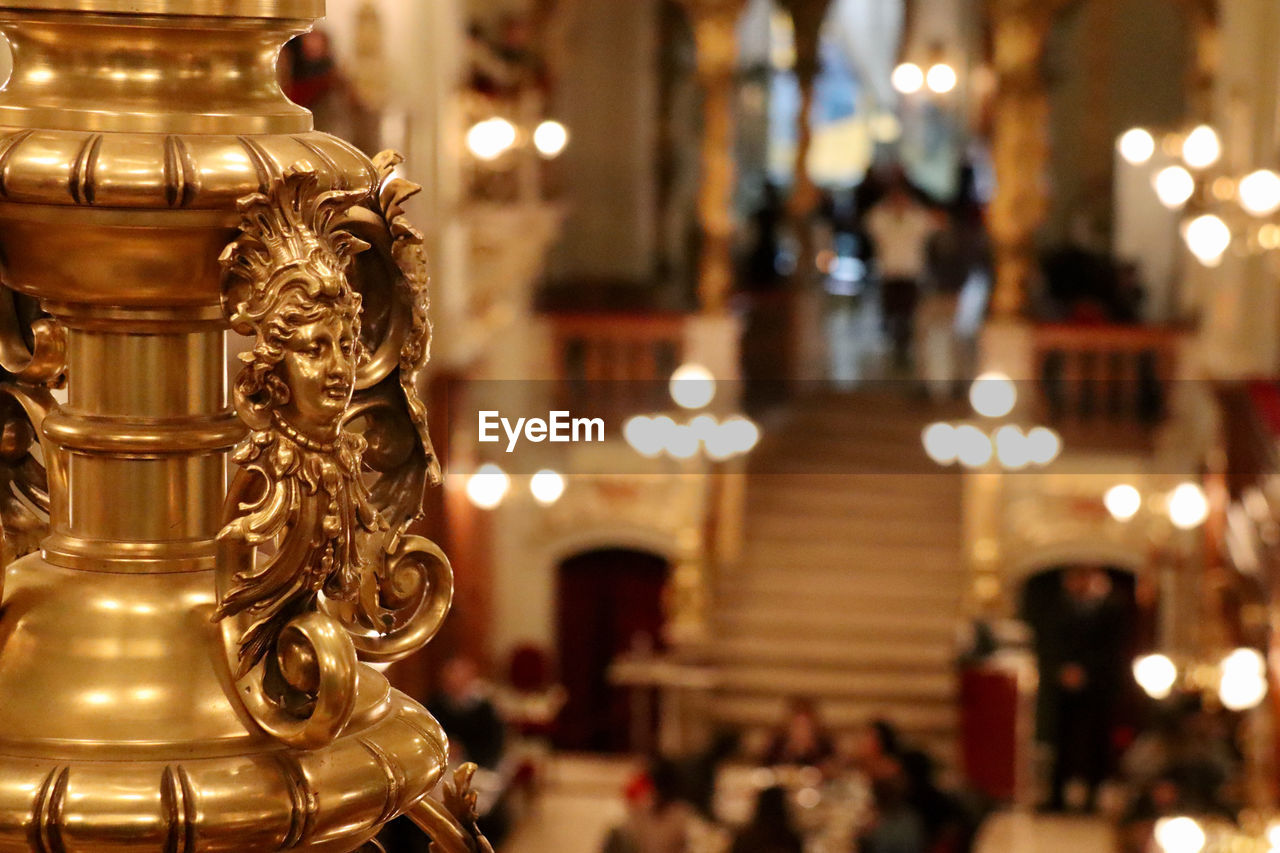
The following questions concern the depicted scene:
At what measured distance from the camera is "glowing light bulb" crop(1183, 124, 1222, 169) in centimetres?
1371

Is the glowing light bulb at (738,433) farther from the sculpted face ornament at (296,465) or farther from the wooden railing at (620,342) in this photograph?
the sculpted face ornament at (296,465)

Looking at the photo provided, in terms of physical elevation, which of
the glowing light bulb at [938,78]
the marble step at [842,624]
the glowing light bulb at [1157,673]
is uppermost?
the glowing light bulb at [938,78]

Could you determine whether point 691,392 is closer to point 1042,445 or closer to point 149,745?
point 1042,445

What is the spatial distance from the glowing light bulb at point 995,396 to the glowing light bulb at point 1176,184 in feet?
5.81

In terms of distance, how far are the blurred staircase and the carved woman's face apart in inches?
558

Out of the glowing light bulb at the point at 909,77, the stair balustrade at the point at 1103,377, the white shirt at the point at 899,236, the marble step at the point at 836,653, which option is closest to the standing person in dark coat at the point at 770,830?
the marble step at the point at 836,653

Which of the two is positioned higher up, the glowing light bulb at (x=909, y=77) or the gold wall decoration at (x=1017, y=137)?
the glowing light bulb at (x=909, y=77)

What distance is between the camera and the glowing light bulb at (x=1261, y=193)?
9.87 m

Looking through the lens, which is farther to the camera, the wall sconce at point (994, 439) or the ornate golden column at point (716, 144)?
the ornate golden column at point (716, 144)

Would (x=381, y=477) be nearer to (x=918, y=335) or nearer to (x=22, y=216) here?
(x=22, y=216)

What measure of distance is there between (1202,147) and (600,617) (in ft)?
18.5

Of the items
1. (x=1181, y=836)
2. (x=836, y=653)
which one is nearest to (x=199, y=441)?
(x=1181, y=836)

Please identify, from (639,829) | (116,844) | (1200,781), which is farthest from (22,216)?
(1200,781)

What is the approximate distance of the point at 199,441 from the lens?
3.34 ft
